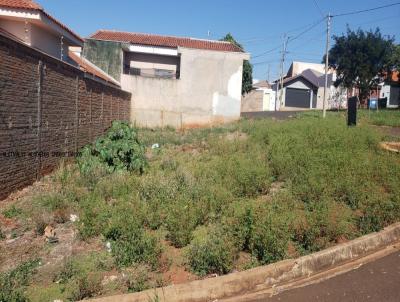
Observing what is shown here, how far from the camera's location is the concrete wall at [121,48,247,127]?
2203cm

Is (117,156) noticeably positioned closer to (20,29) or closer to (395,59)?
(20,29)

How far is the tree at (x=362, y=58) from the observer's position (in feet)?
116

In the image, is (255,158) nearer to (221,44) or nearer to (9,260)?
(9,260)

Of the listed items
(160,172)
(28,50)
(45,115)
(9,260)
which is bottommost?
(9,260)

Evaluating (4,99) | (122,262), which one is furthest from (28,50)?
(122,262)

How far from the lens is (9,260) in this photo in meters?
4.54

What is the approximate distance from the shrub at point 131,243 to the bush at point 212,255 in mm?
404

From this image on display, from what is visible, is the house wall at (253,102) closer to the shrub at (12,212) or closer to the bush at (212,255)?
the shrub at (12,212)

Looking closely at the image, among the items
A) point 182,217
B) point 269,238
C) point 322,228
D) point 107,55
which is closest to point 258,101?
point 107,55

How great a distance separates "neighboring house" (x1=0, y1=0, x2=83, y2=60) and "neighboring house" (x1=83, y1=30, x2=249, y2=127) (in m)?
6.89

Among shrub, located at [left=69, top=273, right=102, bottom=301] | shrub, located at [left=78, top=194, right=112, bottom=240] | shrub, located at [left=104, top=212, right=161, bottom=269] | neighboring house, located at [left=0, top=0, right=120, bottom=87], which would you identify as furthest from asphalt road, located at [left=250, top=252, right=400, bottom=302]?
neighboring house, located at [left=0, top=0, right=120, bottom=87]

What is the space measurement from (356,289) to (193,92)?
62.9 feet

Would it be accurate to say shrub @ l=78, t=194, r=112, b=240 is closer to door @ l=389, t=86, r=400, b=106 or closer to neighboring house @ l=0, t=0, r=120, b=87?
neighboring house @ l=0, t=0, r=120, b=87

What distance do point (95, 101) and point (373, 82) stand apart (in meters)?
31.5
